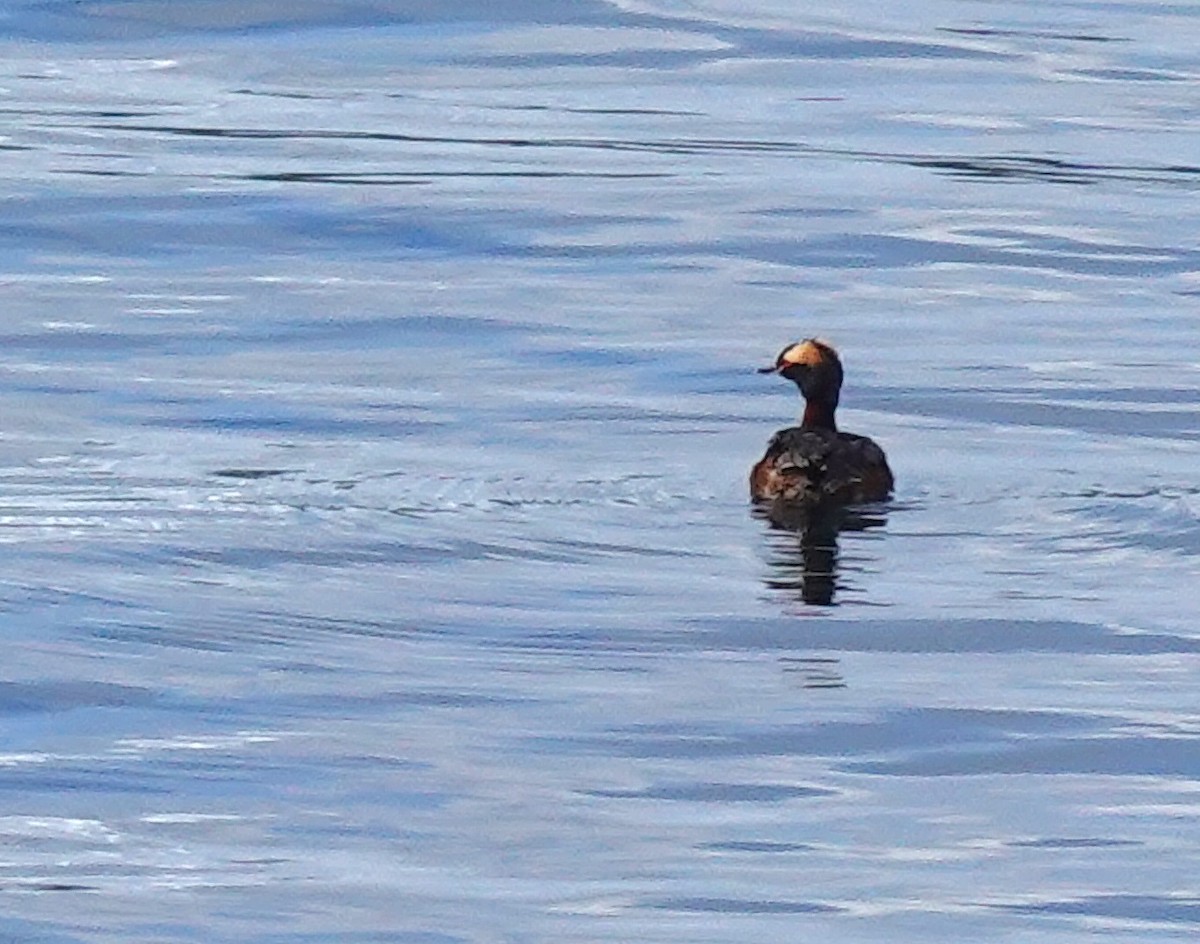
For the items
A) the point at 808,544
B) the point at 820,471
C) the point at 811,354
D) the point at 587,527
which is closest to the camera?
the point at 587,527

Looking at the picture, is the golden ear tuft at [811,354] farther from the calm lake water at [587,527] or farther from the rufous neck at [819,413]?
the calm lake water at [587,527]

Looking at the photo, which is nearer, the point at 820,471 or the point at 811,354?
the point at 820,471

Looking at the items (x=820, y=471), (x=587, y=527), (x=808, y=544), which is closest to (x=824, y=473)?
(x=820, y=471)

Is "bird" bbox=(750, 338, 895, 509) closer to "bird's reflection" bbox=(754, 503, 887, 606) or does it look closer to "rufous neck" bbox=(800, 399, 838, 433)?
"bird's reflection" bbox=(754, 503, 887, 606)

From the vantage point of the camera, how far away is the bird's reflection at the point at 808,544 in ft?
41.7

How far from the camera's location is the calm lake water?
30.0 feet

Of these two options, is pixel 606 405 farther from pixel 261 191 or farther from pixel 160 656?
pixel 261 191

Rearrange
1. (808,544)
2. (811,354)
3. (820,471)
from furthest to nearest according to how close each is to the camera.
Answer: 1. (811,354)
2. (820,471)
3. (808,544)

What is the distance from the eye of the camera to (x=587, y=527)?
44.3ft

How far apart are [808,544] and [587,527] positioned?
2.60 feet

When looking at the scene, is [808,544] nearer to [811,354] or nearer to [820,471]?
[820,471]

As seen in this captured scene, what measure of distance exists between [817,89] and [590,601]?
59.9 feet

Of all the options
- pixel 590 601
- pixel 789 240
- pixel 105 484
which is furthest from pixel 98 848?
pixel 789 240

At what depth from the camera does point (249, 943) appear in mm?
8461
